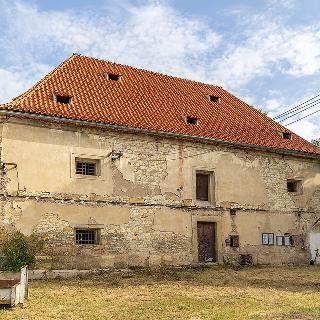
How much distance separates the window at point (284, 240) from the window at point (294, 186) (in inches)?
84.6

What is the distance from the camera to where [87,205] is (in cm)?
1554

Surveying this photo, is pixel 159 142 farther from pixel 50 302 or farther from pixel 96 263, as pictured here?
pixel 50 302

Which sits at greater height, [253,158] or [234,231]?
[253,158]

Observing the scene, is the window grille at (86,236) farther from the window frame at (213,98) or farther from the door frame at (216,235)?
the window frame at (213,98)

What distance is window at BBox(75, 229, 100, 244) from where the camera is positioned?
15.4 metres

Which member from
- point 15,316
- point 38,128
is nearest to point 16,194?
point 38,128

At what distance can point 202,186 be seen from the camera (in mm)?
18172

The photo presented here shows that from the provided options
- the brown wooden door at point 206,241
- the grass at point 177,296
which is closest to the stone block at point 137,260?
the grass at point 177,296

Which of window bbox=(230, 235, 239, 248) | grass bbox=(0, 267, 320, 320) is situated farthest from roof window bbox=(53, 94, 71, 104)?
window bbox=(230, 235, 239, 248)

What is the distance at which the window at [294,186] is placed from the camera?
2041cm

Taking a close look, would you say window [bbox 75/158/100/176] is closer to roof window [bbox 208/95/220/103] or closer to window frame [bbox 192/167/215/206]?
window frame [bbox 192/167/215/206]

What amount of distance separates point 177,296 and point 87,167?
6.82 metres

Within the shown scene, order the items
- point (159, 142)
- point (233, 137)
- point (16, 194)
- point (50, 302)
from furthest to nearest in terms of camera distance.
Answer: point (233, 137) < point (159, 142) < point (16, 194) < point (50, 302)

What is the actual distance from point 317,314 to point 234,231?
33.3 ft
